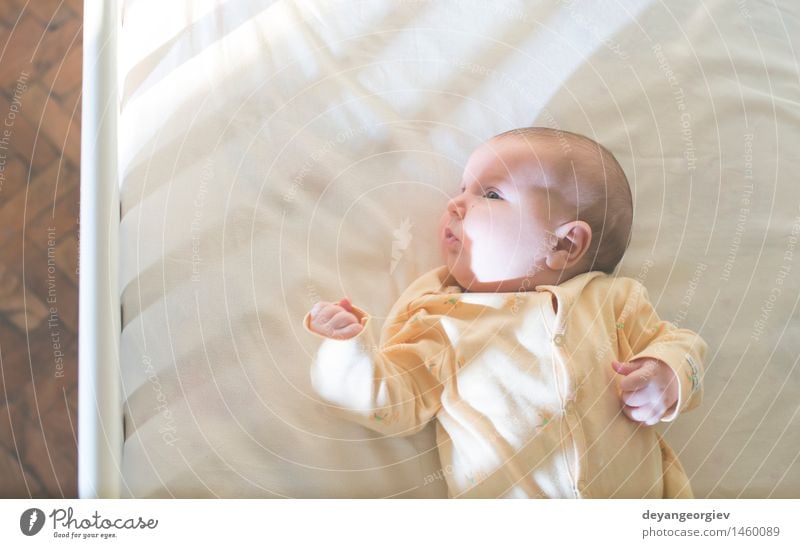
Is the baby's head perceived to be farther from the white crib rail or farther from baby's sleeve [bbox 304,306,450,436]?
the white crib rail

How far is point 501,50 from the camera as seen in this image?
29.2 inches

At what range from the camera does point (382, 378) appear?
0.59 meters

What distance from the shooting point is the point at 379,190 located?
Result: 673 millimetres

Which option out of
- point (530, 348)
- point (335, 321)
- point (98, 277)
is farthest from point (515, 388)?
point (98, 277)

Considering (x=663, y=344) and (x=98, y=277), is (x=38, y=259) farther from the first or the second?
(x=663, y=344)

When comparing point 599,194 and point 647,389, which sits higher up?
point 599,194

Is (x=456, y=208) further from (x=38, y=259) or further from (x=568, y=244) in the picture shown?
(x=38, y=259)

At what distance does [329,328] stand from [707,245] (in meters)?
0.34

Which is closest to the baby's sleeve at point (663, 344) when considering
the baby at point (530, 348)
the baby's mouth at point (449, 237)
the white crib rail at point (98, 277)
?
the baby at point (530, 348)

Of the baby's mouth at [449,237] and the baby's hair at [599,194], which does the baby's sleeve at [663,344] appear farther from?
the baby's mouth at [449,237]

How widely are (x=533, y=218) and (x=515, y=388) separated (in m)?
0.13

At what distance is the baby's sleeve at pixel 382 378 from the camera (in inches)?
22.9
